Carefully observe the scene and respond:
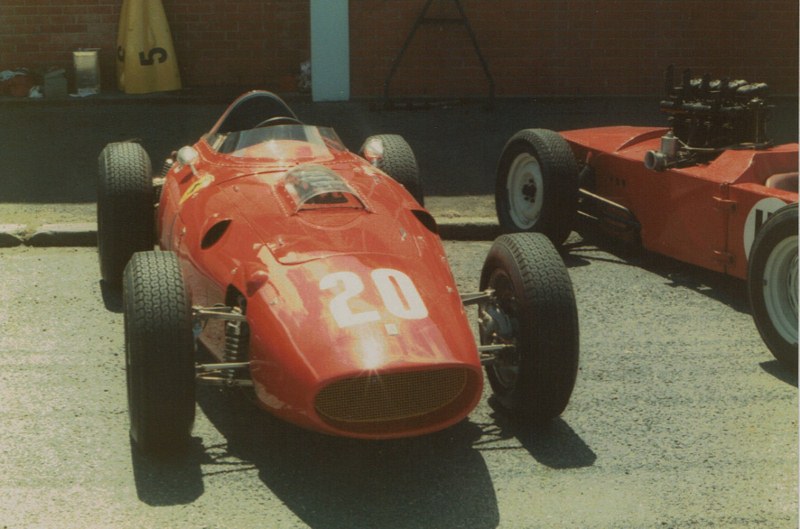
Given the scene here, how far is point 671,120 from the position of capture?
328 inches

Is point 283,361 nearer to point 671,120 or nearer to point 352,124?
point 671,120

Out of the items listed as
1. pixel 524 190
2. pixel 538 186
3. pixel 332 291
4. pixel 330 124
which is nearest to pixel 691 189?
pixel 538 186

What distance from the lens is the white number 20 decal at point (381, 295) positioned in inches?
190

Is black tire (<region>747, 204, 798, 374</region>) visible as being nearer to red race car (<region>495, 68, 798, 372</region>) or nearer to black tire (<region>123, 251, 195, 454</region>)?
red race car (<region>495, 68, 798, 372</region>)

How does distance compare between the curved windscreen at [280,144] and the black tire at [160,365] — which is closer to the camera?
the black tire at [160,365]

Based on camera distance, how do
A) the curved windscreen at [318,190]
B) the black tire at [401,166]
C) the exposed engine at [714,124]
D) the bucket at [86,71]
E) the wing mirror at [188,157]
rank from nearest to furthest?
1. the curved windscreen at [318,190]
2. the wing mirror at [188,157]
3. the black tire at [401,166]
4. the exposed engine at [714,124]
5. the bucket at [86,71]

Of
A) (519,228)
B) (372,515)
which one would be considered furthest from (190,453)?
(519,228)

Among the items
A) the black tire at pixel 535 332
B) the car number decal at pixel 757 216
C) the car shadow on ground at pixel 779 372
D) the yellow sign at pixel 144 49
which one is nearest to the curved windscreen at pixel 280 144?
the black tire at pixel 535 332

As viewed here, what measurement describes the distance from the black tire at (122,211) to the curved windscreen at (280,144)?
68cm

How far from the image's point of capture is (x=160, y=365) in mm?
4801

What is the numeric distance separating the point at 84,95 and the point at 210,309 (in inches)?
341

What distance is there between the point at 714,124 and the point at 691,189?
652mm

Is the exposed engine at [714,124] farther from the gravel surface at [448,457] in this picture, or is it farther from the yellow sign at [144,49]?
the yellow sign at [144,49]

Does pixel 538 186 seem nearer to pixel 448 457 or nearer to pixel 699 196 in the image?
pixel 699 196
